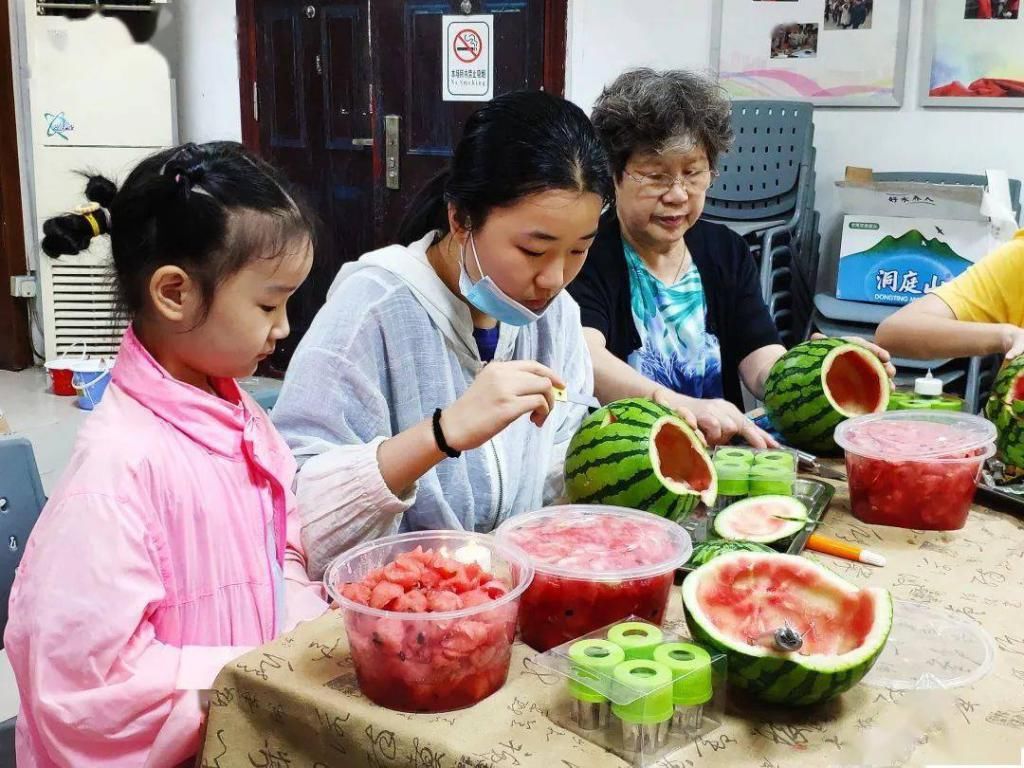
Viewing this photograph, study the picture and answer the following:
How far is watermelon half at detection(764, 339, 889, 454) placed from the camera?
1910 millimetres

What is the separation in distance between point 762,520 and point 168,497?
83cm

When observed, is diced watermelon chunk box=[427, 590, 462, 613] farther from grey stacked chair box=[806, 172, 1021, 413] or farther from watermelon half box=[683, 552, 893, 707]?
grey stacked chair box=[806, 172, 1021, 413]

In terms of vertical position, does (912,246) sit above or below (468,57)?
below

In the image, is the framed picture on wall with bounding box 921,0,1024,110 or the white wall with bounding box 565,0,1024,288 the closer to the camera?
the framed picture on wall with bounding box 921,0,1024,110

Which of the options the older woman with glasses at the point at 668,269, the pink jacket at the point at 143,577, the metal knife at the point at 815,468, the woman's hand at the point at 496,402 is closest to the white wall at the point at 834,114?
the older woman with glasses at the point at 668,269

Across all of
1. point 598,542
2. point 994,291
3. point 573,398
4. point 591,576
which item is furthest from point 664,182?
point 591,576

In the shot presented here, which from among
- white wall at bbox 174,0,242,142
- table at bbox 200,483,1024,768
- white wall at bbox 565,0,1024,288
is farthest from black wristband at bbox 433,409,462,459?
white wall at bbox 174,0,242,142

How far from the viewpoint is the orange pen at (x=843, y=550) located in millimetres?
1456

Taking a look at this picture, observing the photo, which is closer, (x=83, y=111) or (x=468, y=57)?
(x=468, y=57)

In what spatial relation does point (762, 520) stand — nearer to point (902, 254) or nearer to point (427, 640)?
point (427, 640)

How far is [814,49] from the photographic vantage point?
4121 mm

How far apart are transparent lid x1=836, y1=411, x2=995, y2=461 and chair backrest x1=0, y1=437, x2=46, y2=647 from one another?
128cm

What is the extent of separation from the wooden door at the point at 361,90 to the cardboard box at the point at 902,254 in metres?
1.55

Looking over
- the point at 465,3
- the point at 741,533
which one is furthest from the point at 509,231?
the point at 465,3
